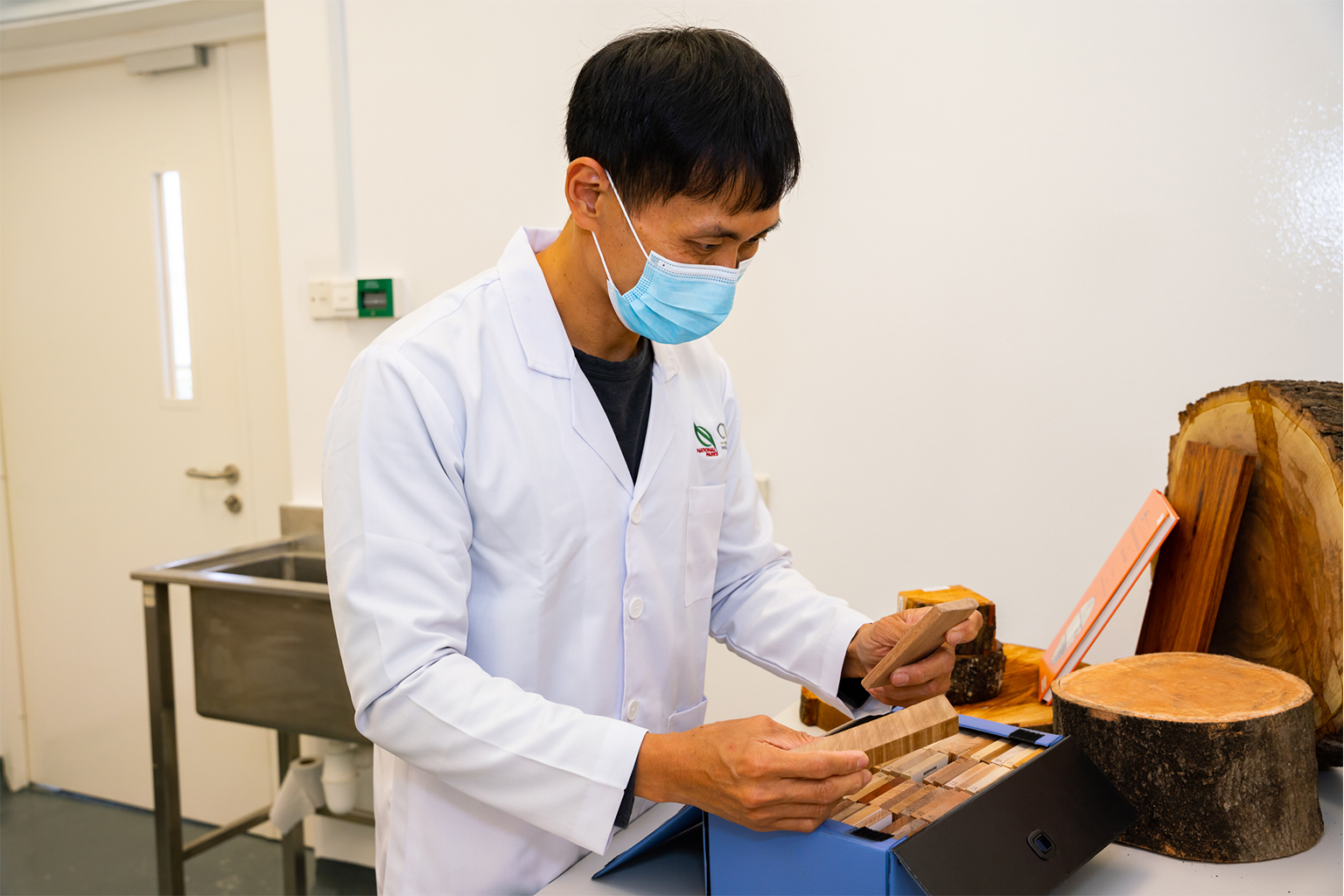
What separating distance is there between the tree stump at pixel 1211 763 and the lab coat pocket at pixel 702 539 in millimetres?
423

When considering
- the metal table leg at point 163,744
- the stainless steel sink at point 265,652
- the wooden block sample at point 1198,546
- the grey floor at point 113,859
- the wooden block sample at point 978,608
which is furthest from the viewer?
the grey floor at point 113,859

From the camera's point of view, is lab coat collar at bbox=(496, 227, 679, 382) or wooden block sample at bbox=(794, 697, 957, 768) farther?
lab coat collar at bbox=(496, 227, 679, 382)

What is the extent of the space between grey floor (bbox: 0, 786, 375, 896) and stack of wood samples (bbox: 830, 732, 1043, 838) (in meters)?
2.05

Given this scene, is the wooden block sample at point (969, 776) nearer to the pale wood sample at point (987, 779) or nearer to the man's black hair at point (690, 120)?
the pale wood sample at point (987, 779)

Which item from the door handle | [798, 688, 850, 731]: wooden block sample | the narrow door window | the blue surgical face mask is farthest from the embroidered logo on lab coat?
the narrow door window

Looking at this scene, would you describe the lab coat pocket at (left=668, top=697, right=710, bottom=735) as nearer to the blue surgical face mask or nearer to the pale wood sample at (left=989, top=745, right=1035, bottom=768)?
the pale wood sample at (left=989, top=745, right=1035, bottom=768)

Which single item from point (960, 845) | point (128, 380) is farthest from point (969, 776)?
point (128, 380)

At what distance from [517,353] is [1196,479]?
0.84m

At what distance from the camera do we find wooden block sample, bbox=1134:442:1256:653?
108 centimetres

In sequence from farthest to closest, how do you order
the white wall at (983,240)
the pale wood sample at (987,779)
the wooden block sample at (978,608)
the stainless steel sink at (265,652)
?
the stainless steel sink at (265,652)
the white wall at (983,240)
the wooden block sample at (978,608)
the pale wood sample at (987,779)

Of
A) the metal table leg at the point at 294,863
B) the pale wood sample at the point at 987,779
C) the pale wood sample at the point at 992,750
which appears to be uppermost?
the pale wood sample at the point at 987,779

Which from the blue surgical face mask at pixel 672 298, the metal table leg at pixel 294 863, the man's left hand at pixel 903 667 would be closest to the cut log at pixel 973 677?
the man's left hand at pixel 903 667

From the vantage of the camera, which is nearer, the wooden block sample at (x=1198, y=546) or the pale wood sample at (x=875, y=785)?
the pale wood sample at (x=875, y=785)

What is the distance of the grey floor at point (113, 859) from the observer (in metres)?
2.48
